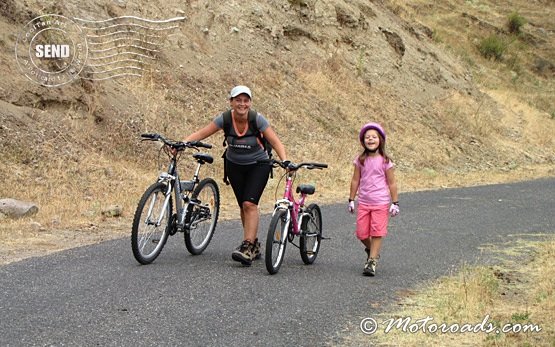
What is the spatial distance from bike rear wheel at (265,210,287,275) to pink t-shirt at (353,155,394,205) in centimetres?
96

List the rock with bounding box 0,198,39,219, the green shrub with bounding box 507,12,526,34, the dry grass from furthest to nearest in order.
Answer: the green shrub with bounding box 507,12,526,34 → the rock with bounding box 0,198,39,219 → the dry grass

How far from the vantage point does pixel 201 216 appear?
9227 mm

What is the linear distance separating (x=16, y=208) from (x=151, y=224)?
426 centimetres

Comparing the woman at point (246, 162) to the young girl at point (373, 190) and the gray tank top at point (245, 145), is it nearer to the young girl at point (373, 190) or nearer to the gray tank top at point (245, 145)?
the gray tank top at point (245, 145)

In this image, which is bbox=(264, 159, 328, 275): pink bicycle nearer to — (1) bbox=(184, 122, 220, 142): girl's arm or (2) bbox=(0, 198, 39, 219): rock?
(1) bbox=(184, 122, 220, 142): girl's arm

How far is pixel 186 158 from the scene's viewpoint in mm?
18500

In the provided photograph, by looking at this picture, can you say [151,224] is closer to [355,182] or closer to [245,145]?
[245,145]

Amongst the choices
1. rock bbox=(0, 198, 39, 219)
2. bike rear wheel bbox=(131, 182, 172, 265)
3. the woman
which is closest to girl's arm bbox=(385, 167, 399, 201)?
the woman

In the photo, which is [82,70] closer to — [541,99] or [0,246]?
[0,246]

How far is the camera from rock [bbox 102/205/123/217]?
12.6 metres

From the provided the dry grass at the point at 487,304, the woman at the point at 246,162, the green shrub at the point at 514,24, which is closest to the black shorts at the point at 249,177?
the woman at the point at 246,162

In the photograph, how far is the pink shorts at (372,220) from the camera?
8734 mm
